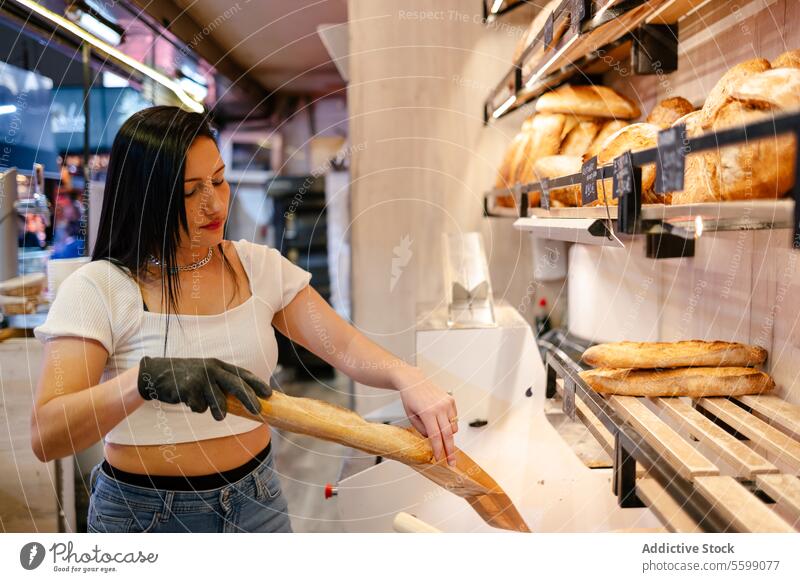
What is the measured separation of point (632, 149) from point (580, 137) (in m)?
0.63

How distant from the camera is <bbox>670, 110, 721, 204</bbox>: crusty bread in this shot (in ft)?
2.60

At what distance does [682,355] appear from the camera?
99 cm

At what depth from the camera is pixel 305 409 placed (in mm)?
951

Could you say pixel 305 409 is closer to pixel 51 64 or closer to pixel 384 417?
A: pixel 384 417

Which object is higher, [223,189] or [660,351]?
[223,189]

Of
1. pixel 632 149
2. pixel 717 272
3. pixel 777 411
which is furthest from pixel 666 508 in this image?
pixel 717 272

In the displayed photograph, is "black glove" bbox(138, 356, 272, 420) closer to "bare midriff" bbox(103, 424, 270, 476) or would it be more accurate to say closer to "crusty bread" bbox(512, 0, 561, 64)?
"bare midriff" bbox(103, 424, 270, 476)

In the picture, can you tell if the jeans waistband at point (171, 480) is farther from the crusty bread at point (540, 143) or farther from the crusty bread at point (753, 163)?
the crusty bread at point (540, 143)

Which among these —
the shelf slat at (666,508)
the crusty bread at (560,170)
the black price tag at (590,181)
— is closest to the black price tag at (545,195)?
the crusty bread at (560,170)

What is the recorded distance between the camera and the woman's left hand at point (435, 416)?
1.07 meters

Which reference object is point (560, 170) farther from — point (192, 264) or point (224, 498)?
point (224, 498)

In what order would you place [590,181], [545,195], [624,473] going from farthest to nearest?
1. [545,195]
2. [590,181]
3. [624,473]

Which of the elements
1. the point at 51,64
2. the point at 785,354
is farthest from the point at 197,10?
the point at 785,354
